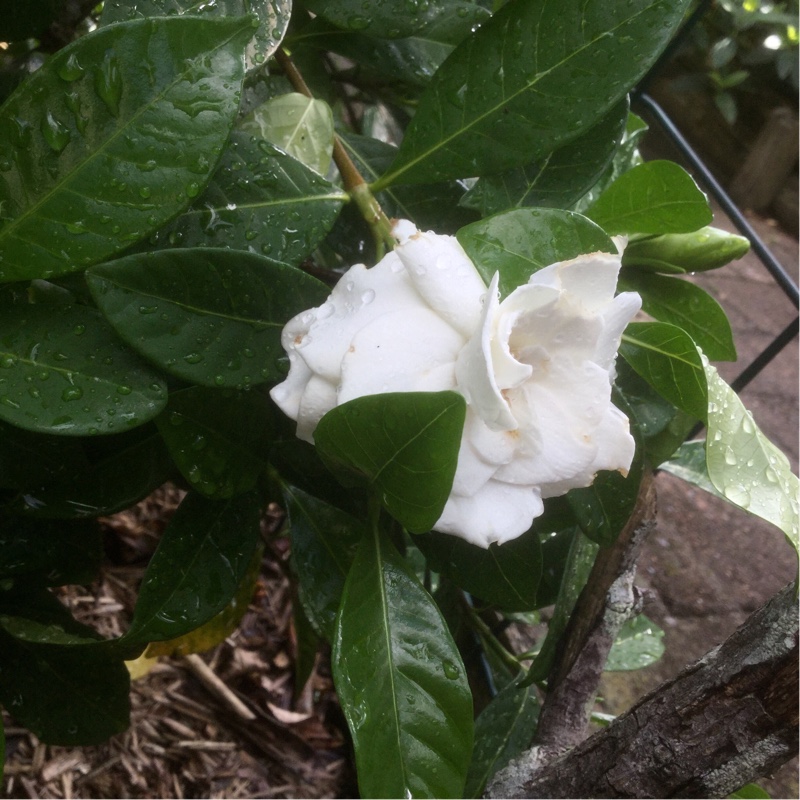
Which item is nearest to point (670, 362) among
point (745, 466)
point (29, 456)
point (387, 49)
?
point (745, 466)

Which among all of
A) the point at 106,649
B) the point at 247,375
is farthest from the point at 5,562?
the point at 247,375

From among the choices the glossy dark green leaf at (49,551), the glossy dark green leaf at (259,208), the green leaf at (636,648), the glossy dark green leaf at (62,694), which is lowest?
the green leaf at (636,648)

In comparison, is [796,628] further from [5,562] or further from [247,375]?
[5,562]

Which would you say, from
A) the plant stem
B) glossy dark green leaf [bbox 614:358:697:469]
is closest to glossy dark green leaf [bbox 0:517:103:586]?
the plant stem

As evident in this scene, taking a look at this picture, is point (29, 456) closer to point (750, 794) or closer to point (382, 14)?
point (382, 14)

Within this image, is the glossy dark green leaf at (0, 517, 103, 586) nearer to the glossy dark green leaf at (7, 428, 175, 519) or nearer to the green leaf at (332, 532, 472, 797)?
the glossy dark green leaf at (7, 428, 175, 519)

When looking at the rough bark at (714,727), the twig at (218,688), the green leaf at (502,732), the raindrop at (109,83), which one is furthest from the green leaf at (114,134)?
the twig at (218,688)

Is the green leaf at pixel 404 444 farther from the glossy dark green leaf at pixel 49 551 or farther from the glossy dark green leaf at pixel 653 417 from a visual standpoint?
the glossy dark green leaf at pixel 49 551
